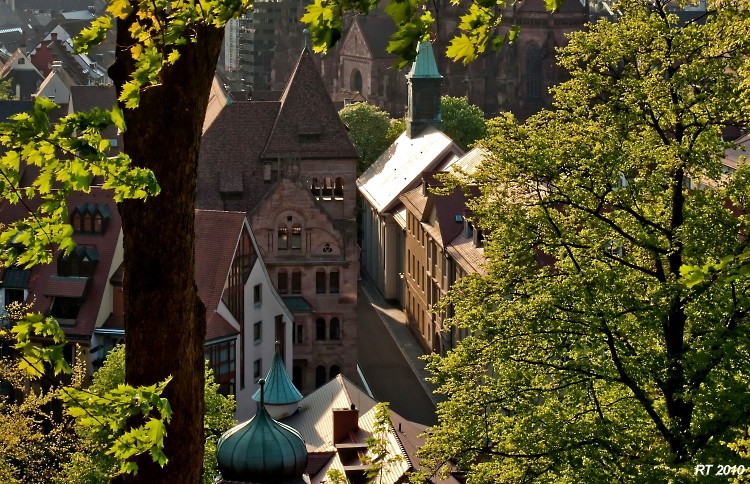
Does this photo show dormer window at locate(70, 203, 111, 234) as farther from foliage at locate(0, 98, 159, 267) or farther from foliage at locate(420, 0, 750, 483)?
foliage at locate(0, 98, 159, 267)

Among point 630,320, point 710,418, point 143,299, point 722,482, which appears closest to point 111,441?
point 143,299

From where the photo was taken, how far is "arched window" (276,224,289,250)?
7381cm

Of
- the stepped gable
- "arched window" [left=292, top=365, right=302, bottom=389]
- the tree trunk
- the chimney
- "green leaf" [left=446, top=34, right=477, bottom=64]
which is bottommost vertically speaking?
"arched window" [left=292, top=365, right=302, bottom=389]

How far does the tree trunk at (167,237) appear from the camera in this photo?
35.6 ft

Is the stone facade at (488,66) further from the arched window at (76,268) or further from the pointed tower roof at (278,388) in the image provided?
the pointed tower roof at (278,388)

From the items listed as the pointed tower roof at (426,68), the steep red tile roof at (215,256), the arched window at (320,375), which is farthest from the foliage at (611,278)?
the pointed tower roof at (426,68)

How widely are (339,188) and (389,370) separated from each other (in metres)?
10.3

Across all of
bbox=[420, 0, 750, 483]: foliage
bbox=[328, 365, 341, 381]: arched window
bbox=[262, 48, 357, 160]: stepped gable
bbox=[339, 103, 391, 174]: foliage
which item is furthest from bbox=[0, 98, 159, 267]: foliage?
bbox=[339, 103, 391, 174]: foliage

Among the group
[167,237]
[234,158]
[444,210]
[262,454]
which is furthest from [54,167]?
[444,210]

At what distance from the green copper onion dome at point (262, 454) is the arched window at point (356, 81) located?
395 feet

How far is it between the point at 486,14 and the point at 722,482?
584 inches

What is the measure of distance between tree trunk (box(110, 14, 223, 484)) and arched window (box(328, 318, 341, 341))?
64.1m

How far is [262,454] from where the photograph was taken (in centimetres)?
3891

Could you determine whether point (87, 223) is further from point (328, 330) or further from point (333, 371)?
point (333, 371)
